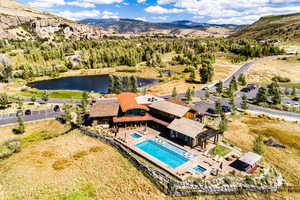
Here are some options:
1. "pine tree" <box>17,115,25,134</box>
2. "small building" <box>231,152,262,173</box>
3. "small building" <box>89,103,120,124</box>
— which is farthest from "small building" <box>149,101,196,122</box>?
"pine tree" <box>17,115,25,134</box>

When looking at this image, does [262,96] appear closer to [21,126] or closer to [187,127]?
[187,127]

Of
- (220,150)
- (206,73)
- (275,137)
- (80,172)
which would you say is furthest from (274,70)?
(80,172)

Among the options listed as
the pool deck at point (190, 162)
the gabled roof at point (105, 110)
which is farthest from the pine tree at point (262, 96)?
the gabled roof at point (105, 110)

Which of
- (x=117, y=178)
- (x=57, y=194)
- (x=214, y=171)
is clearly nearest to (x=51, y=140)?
(x=57, y=194)

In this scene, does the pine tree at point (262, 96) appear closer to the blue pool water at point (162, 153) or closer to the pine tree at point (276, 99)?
the pine tree at point (276, 99)

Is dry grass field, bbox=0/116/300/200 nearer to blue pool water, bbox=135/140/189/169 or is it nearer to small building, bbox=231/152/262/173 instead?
small building, bbox=231/152/262/173

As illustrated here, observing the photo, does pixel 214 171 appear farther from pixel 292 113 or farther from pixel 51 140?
pixel 292 113
